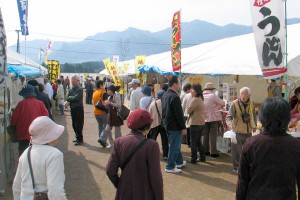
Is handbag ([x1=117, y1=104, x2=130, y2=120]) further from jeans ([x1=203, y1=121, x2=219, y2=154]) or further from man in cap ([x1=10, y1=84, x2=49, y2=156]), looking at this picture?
man in cap ([x1=10, y1=84, x2=49, y2=156])

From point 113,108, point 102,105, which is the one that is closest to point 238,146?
point 113,108

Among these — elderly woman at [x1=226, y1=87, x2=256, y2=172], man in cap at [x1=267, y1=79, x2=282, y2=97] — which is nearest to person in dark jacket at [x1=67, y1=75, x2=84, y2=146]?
elderly woman at [x1=226, y1=87, x2=256, y2=172]

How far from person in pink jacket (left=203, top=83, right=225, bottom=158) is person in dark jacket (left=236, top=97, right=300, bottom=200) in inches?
194

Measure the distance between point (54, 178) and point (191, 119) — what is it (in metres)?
4.61

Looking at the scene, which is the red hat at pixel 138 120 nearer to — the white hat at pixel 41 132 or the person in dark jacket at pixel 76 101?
the white hat at pixel 41 132

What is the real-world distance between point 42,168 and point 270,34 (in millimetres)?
3853

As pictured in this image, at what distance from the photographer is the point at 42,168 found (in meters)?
2.63

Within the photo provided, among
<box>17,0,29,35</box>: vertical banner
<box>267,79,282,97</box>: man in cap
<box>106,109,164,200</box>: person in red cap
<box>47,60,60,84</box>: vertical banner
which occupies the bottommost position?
<box>106,109,164,200</box>: person in red cap

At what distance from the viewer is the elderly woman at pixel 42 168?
256 cm

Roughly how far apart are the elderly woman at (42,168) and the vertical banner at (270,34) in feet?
11.6

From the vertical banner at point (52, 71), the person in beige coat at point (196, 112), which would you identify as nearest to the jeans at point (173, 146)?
the person in beige coat at point (196, 112)

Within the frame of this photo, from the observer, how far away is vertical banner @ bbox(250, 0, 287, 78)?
494 cm

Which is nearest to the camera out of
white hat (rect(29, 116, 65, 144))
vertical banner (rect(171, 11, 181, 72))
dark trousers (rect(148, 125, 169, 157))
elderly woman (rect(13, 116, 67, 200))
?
elderly woman (rect(13, 116, 67, 200))

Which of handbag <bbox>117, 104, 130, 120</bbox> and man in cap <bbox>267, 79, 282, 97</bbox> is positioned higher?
man in cap <bbox>267, 79, 282, 97</bbox>
